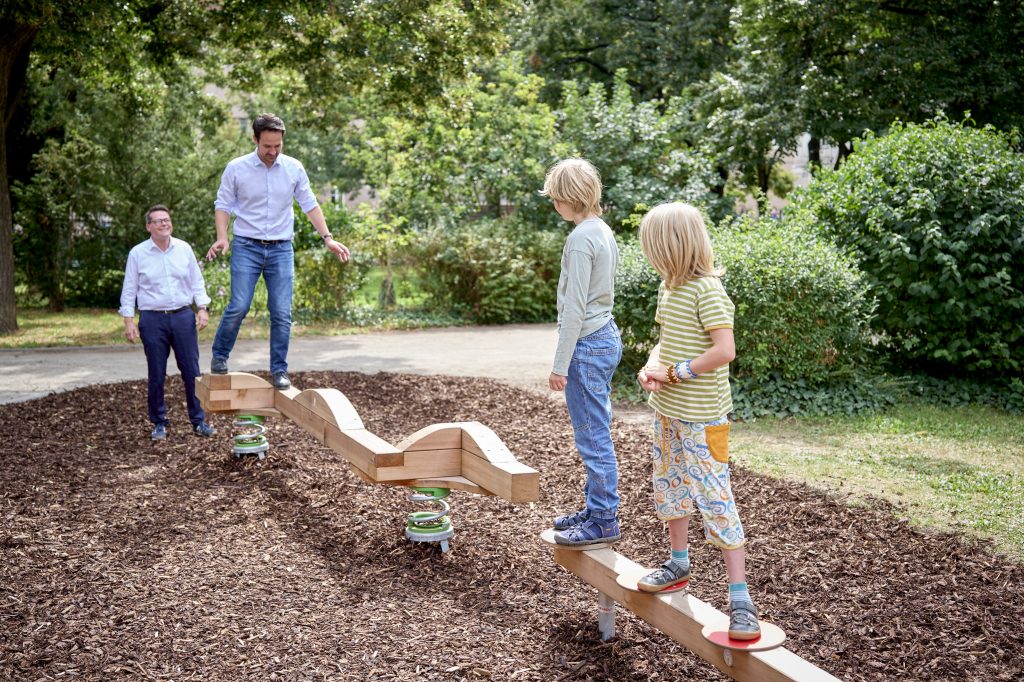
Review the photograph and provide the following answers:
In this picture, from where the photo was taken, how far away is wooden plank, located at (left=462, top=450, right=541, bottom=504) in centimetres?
445

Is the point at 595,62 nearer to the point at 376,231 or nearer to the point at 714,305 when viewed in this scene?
the point at 376,231

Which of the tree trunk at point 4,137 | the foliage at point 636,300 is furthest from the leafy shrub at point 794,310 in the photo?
the tree trunk at point 4,137

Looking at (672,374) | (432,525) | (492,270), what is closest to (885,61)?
(492,270)

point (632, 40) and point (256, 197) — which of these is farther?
point (632, 40)

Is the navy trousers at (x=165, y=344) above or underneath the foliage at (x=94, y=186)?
underneath

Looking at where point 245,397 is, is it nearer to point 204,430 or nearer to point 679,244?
point 204,430

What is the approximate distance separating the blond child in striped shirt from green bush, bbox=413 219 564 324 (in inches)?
523

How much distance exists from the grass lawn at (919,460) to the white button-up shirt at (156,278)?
15.6 ft

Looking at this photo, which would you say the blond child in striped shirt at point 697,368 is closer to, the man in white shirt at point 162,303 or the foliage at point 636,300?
the man in white shirt at point 162,303

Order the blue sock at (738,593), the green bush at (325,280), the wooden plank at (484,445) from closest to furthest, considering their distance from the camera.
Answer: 1. the blue sock at (738,593)
2. the wooden plank at (484,445)
3. the green bush at (325,280)

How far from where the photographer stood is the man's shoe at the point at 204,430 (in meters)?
8.32

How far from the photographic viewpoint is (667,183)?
720 inches

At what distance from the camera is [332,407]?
6.03 metres

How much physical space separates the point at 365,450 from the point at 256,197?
266cm
